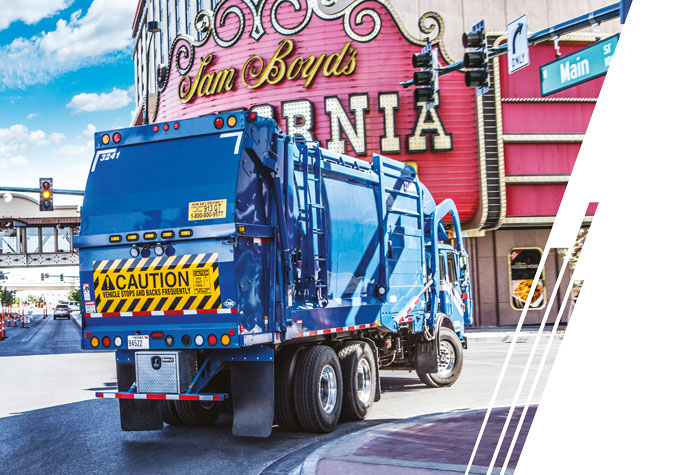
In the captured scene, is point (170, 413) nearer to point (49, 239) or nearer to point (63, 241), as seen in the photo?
point (63, 241)

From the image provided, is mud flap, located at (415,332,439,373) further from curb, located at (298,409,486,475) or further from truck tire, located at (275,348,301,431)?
truck tire, located at (275,348,301,431)

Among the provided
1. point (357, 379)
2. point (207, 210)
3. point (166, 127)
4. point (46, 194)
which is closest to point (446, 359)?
point (357, 379)

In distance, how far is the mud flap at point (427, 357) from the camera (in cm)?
1267

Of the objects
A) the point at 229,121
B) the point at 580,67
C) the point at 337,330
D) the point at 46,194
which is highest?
the point at 580,67

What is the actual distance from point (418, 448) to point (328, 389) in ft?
6.71

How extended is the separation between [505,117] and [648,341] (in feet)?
86.7

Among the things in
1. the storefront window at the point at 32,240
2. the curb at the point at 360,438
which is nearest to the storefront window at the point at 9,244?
the storefront window at the point at 32,240

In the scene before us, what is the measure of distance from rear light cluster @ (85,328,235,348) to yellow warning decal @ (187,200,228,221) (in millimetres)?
1256

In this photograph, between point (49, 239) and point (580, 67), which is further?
point (49, 239)

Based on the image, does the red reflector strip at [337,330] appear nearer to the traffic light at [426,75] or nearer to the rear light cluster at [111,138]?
the rear light cluster at [111,138]

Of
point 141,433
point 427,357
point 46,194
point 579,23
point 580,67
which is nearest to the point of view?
point 141,433

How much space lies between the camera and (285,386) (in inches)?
356

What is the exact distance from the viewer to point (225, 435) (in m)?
Result: 9.40

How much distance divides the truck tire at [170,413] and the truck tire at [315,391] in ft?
6.14
